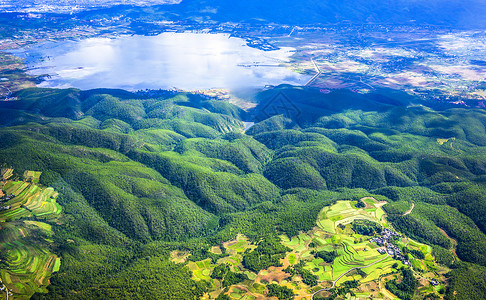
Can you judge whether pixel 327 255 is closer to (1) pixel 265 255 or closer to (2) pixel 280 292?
(1) pixel 265 255

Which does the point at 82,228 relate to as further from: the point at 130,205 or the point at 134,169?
the point at 134,169

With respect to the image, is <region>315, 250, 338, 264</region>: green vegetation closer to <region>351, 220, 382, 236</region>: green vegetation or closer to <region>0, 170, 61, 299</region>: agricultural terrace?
<region>351, 220, 382, 236</region>: green vegetation

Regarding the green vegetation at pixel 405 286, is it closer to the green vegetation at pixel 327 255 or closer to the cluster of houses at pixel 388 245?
the cluster of houses at pixel 388 245

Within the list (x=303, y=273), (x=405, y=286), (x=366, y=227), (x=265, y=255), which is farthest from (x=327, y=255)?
(x=405, y=286)

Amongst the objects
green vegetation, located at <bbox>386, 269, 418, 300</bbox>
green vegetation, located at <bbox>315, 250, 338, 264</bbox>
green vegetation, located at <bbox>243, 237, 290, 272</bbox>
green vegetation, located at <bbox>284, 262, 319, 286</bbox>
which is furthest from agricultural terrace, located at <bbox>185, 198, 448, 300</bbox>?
green vegetation, located at <bbox>386, 269, 418, 300</bbox>

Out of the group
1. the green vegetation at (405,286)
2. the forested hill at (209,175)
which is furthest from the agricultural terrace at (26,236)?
the green vegetation at (405,286)
